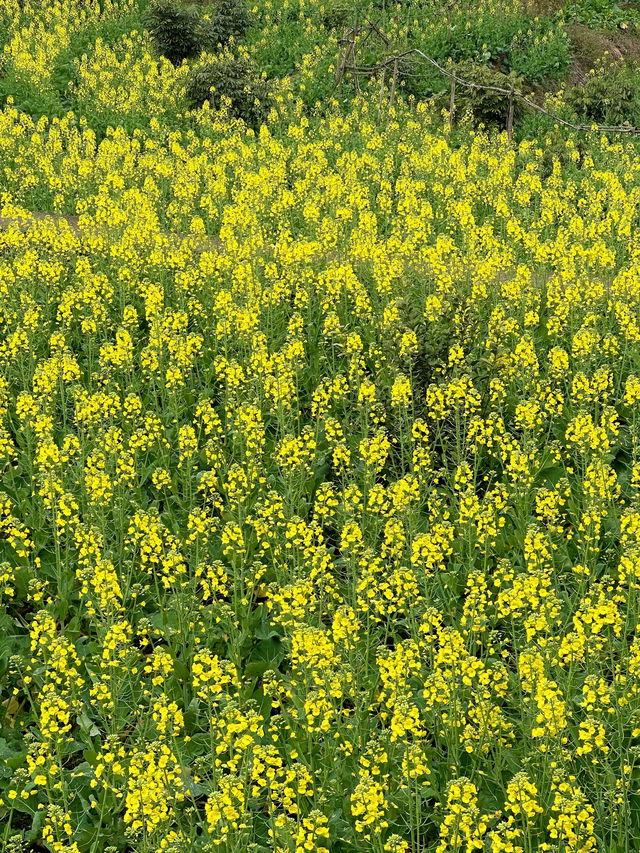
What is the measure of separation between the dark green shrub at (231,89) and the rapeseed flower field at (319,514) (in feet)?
13.0

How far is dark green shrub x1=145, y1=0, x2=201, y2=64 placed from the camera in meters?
19.5

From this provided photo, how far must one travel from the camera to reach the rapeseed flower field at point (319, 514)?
173 inches

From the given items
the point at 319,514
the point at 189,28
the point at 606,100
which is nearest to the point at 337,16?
the point at 189,28

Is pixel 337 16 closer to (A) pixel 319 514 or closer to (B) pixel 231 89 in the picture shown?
(B) pixel 231 89

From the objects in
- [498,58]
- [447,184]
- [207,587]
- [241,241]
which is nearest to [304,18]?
[498,58]

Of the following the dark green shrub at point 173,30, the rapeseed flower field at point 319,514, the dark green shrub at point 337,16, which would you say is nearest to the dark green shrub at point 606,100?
the rapeseed flower field at point 319,514

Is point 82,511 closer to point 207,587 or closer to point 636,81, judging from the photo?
point 207,587

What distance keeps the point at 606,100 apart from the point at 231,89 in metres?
7.18

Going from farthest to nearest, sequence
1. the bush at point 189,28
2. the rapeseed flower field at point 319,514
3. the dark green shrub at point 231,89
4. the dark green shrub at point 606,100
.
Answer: the bush at point 189,28 → the dark green shrub at point 606,100 → the dark green shrub at point 231,89 → the rapeseed flower field at point 319,514

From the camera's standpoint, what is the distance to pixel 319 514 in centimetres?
680

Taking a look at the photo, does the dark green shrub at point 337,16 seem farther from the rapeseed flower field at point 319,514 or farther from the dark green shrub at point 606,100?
the rapeseed flower field at point 319,514

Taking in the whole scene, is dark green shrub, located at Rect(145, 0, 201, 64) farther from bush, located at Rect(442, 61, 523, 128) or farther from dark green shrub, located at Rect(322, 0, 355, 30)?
bush, located at Rect(442, 61, 523, 128)

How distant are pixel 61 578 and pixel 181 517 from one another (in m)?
1.08

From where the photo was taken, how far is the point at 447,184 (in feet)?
43.7
